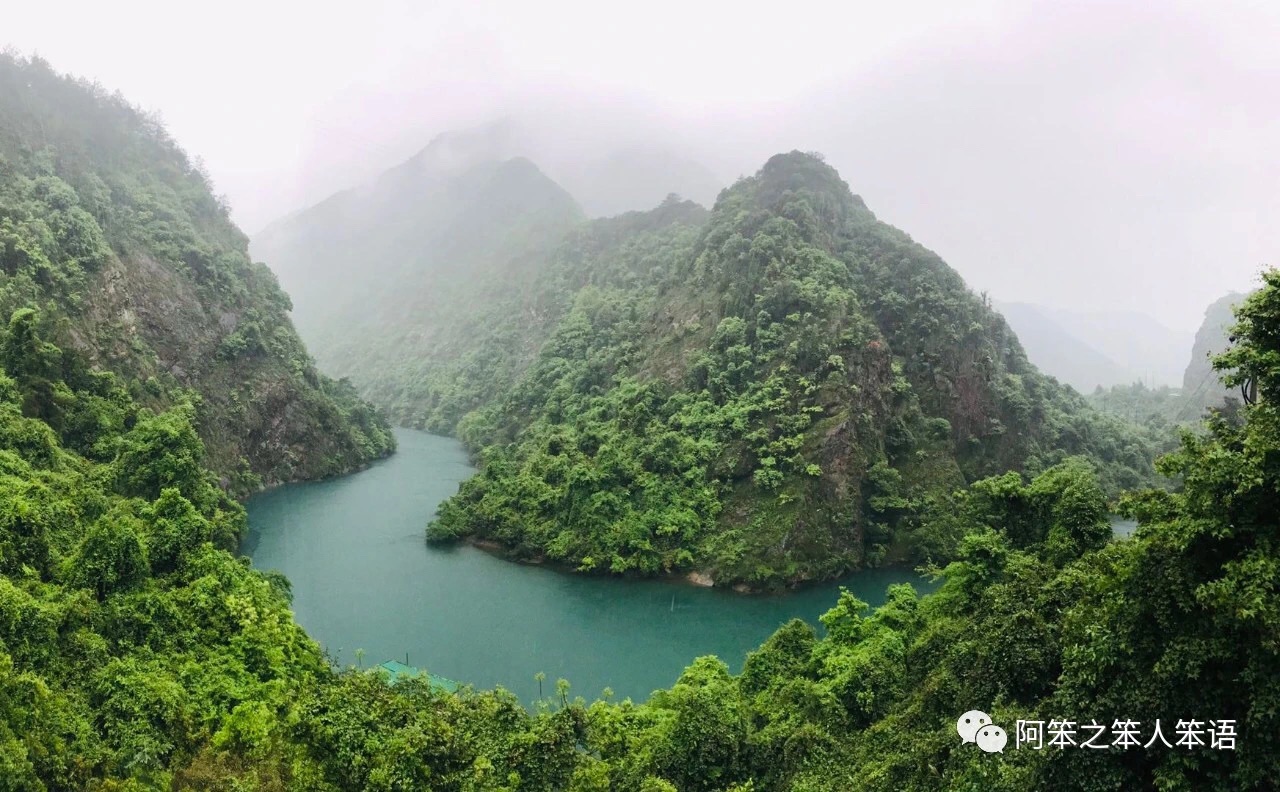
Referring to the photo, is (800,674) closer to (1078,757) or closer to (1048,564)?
(1048,564)

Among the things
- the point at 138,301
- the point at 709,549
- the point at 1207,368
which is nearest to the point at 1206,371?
the point at 1207,368

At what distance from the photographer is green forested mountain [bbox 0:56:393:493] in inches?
1323

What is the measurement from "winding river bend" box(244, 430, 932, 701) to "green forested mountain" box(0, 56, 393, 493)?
958cm

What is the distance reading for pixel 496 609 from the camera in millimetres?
32344

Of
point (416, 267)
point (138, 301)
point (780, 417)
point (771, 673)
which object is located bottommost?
point (771, 673)

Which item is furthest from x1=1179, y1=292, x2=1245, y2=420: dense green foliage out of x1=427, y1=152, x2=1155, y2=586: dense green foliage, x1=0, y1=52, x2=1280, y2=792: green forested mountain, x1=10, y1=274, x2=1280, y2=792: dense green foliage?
x1=10, y1=274, x2=1280, y2=792: dense green foliage

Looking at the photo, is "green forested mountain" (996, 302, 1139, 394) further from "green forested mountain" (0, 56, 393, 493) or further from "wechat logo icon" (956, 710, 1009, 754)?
"wechat logo icon" (956, 710, 1009, 754)

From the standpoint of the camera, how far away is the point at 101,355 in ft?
124

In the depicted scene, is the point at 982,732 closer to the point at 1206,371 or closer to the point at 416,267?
the point at 1206,371

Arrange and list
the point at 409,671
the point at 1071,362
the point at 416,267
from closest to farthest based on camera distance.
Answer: the point at 409,671 < the point at 416,267 < the point at 1071,362

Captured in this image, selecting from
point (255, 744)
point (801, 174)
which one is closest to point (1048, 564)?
point (255, 744)

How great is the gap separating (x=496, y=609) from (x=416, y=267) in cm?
13176

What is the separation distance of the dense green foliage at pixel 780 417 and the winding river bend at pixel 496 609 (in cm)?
172

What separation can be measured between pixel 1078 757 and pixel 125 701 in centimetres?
1705
